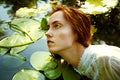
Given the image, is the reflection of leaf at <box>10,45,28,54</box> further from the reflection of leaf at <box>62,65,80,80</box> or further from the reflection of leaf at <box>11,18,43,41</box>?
the reflection of leaf at <box>62,65,80,80</box>

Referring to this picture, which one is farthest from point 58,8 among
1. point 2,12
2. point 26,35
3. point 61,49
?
point 2,12

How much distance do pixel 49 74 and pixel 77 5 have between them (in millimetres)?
562

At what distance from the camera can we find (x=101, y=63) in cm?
73

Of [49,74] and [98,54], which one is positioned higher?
[98,54]

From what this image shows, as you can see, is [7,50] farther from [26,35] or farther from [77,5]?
[77,5]

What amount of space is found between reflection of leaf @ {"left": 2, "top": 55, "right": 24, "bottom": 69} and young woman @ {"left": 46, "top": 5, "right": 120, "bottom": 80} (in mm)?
191

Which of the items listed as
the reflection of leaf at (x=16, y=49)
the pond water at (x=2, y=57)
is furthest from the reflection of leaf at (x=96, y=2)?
the reflection of leaf at (x=16, y=49)

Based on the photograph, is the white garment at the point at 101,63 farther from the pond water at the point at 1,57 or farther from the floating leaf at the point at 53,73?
the pond water at the point at 1,57

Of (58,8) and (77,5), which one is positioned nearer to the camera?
(58,8)

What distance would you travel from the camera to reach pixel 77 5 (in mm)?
1324

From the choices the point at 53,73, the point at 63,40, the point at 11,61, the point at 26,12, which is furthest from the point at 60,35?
the point at 26,12

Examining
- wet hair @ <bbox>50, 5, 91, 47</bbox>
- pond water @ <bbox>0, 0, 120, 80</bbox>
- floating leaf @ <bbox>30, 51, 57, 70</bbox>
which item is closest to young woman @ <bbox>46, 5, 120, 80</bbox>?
wet hair @ <bbox>50, 5, 91, 47</bbox>

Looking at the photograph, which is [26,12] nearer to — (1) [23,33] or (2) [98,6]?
(1) [23,33]

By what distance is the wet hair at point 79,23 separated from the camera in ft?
2.71
